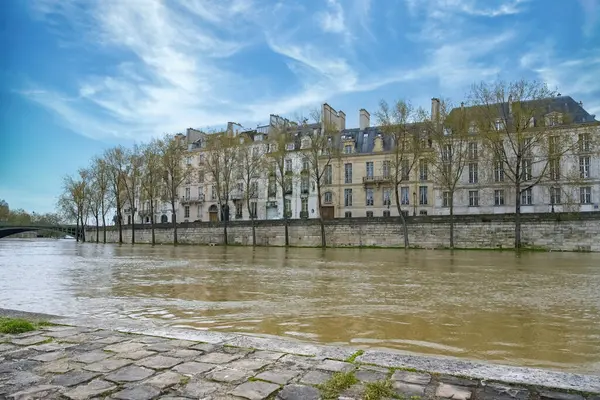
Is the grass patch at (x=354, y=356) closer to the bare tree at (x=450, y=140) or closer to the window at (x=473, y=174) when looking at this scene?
the bare tree at (x=450, y=140)

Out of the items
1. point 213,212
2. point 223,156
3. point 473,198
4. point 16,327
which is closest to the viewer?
point 16,327

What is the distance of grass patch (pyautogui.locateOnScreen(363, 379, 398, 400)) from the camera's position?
9.26 ft

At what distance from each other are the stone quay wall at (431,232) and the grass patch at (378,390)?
113ft

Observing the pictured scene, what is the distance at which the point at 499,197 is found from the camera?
45594 millimetres

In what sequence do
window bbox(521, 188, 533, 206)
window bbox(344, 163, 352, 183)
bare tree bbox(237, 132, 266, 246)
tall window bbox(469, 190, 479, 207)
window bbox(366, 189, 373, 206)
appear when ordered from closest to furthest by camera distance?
window bbox(521, 188, 533, 206) < bare tree bbox(237, 132, 266, 246) < tall window bbox(469, 190, 479, 207) < window bbox(366, 189, 373, 206) < window bbox(344, 163, 352, 183)

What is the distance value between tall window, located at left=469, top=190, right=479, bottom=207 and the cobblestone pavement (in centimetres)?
4675

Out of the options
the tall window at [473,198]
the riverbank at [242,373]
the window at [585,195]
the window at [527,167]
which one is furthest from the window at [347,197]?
the riverbank at [242,373]

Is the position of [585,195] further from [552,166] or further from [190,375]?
[190,375]

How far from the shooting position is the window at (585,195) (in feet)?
139

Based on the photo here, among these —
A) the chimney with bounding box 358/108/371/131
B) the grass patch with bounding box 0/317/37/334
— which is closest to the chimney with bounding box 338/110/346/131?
the chimney with bounding box 358/108/371/131

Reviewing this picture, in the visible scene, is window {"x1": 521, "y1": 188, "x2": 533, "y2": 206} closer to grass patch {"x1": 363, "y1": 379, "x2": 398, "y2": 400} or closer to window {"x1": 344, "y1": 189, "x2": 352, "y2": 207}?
window {"x1": 344, "y1": 189, "x2": 352, "y2": 207}

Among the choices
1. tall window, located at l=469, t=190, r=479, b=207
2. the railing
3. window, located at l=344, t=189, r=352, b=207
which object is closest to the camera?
tall window, located at l=469, t=190, r=479, b=207

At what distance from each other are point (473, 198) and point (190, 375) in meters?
47.9

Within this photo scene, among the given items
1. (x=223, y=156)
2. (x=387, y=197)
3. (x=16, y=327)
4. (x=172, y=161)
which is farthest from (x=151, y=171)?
(x=16, y=327)
